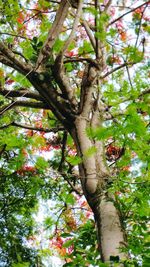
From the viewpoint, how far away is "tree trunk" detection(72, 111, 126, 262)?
313cm

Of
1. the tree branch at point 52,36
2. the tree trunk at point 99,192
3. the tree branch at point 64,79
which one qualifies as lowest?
the tree trunk at point 99,192

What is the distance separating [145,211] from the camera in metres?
3.32

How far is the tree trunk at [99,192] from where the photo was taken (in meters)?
3.13

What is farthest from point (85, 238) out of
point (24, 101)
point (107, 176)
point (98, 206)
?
point (24, 101)

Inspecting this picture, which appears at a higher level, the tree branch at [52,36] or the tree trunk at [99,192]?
the tree branch at [52,36]

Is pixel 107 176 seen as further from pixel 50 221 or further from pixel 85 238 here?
pixel 50 221

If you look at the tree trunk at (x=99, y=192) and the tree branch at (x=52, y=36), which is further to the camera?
the tree branch at (x=52, y=36)

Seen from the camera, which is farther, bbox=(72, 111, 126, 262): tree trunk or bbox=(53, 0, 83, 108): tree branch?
bbox=(53, 0, 83, 108): tree branch

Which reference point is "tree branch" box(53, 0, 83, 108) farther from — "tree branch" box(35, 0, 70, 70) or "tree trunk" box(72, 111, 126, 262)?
"tree trunk" box(72, 111, 126, 262)

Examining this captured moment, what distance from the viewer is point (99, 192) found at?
11.7ft

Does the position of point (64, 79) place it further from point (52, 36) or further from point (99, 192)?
point (99, 192)

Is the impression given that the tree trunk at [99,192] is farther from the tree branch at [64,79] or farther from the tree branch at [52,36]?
the tree branch at [52,36]

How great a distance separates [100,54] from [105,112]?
2.86 ft

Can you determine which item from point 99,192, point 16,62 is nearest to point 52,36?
point 16,62
